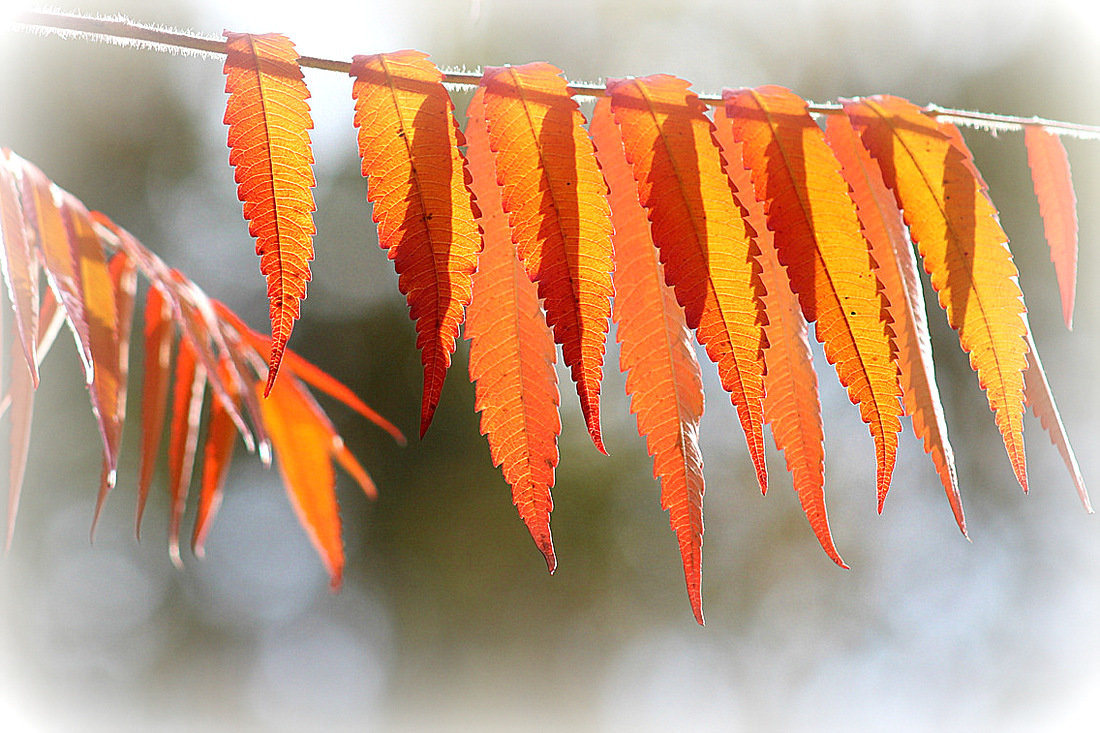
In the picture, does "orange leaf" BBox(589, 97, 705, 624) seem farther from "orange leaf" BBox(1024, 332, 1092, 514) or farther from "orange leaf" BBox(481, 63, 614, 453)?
"orange leaf" BBox(1024, 332, 1092, 514)

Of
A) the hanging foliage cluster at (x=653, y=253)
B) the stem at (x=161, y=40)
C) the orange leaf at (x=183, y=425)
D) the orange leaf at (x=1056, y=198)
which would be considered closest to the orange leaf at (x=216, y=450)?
the orange leaf at (x=183, y=425)

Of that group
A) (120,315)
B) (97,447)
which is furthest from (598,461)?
(120,315)

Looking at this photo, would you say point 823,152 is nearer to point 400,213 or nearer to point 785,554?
point 400,213

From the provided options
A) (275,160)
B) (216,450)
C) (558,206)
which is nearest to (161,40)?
(275,160)

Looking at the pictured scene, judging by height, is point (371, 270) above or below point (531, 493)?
below

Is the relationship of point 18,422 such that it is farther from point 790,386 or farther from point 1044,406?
point 1044,406

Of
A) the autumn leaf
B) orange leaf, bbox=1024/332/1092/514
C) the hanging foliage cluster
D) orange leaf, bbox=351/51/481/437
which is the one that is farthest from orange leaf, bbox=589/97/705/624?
the autumn leaf

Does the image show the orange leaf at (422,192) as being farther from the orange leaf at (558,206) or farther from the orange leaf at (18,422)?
the orange leaf at (18,422)
